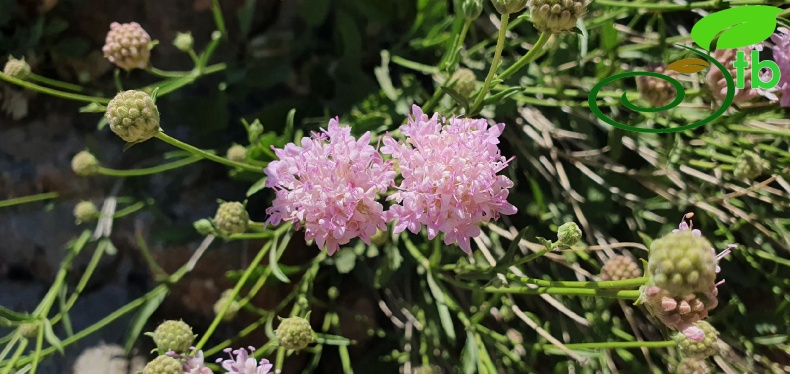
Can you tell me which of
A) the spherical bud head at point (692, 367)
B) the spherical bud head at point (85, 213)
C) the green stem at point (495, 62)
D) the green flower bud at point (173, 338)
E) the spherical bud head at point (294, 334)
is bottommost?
the spherical bud head at point (692, 367)

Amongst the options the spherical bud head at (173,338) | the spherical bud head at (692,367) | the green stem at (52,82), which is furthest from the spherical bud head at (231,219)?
the spherical bud head at (692,367)

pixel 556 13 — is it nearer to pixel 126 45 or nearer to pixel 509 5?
pixel 509 5

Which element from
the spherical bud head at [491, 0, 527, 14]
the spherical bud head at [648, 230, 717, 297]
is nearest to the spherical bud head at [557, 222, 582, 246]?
the spherical bud head at [648, 230, 717, 297]

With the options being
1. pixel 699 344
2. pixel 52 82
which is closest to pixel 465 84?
pixel 699 344

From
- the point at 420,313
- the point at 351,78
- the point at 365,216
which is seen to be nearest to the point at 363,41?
the point at 351,78

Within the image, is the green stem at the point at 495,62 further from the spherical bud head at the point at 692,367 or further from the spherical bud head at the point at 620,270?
the spherical bud head at the point at 692,367

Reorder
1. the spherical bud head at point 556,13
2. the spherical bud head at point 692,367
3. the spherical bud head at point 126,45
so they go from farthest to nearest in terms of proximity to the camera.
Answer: the spherical bud head at point 126,45, the spherical bud head at point 692,367, the spherical bud head at point 556,13

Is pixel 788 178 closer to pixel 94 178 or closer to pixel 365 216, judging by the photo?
pixel 365 216
